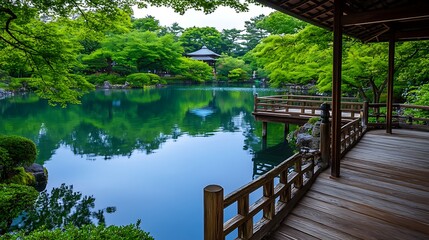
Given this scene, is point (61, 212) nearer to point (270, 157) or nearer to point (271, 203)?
point (271, 203)

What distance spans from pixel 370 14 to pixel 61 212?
7.52 meters

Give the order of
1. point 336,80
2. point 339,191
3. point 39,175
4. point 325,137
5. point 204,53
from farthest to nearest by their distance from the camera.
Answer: point 204,53, point 39,175, point 325,137, point 336,80, point 339,191

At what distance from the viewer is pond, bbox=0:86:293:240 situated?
7738 mm

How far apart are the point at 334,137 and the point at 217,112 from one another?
1898 cm

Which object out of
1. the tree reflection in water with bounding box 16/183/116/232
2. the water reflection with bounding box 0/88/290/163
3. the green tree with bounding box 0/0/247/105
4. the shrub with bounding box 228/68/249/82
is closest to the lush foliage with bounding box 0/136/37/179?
the tree reflection in water with bounding box 16/183/116/232

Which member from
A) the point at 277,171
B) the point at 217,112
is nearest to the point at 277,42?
the point at 277,171

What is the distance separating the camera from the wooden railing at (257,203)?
2.32m

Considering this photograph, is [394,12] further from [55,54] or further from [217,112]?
[217,112]

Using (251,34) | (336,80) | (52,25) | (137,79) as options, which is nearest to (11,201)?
(52,25)

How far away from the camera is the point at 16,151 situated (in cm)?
720

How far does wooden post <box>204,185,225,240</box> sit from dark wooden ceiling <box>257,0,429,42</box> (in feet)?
9.31

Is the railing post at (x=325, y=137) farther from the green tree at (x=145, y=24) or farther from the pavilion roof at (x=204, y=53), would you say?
the pavilion roof at (x=204, y=53)

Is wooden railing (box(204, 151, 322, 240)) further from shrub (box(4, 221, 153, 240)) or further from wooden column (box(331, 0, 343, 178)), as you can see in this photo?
shrub (box(4, 221, 153, 240))

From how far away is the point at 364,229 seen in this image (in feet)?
10.2
